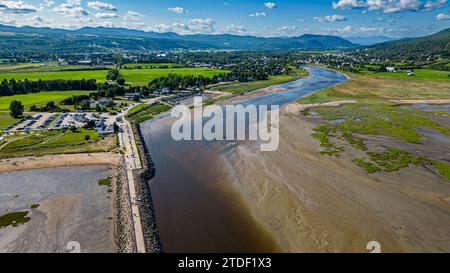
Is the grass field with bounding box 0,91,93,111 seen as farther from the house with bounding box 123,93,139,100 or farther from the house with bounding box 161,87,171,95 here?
the house with bounding box 161,87,171,95

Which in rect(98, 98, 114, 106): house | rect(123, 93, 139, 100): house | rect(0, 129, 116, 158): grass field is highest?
rect(123, 93, 139, 100): house

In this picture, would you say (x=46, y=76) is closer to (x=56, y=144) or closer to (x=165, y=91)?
(x=165, y=91)

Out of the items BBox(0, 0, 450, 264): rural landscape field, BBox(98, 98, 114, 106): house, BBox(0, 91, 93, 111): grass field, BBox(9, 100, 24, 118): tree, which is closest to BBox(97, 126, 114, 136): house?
BBox(0, 0, 450, 264): rural landscape field

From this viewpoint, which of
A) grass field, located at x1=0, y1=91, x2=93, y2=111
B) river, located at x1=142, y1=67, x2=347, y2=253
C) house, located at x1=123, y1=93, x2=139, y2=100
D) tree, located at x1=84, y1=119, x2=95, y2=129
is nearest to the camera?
river, located at x1=142, y1=67, x2=347, y2=253

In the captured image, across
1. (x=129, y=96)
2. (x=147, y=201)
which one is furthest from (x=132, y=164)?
(x=129, y=96)
